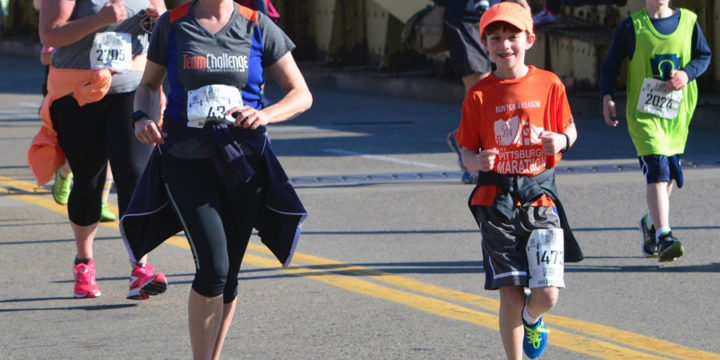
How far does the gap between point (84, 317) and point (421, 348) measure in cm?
171

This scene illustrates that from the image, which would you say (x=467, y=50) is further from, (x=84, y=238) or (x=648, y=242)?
(x=84, y=238)

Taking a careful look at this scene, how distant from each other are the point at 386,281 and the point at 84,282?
153cm

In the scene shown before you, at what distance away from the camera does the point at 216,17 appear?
533 cm

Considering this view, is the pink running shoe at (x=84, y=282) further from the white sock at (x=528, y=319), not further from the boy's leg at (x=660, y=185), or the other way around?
the boy's leg at (x=660, y=185)

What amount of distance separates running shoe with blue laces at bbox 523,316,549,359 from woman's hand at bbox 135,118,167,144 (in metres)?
1.51

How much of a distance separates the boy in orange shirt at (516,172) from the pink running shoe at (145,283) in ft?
6.73

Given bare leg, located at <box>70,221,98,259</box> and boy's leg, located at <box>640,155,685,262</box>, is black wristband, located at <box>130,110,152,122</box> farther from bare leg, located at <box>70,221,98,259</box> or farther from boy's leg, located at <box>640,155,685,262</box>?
boy's leg, located at <box>640,155,685,262</box>

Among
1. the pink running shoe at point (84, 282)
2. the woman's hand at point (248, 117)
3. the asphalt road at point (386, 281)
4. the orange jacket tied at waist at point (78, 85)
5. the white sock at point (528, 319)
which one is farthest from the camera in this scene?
the pink running shoe at point (84, 282)

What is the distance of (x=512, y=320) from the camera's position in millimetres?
5281

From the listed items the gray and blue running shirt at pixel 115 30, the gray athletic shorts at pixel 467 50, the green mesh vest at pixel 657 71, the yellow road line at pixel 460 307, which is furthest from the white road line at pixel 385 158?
the gray and blue running shirt at pixel 115 30

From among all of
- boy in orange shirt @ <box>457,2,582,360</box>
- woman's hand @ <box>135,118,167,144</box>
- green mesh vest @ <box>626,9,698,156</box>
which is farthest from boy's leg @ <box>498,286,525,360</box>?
green mesh vest @ <box>626,9,698,156</box>

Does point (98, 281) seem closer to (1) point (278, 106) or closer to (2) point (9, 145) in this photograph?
(1) point (278, 106)

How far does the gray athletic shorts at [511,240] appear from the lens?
206 inches

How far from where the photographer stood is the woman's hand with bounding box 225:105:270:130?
5082 mm
